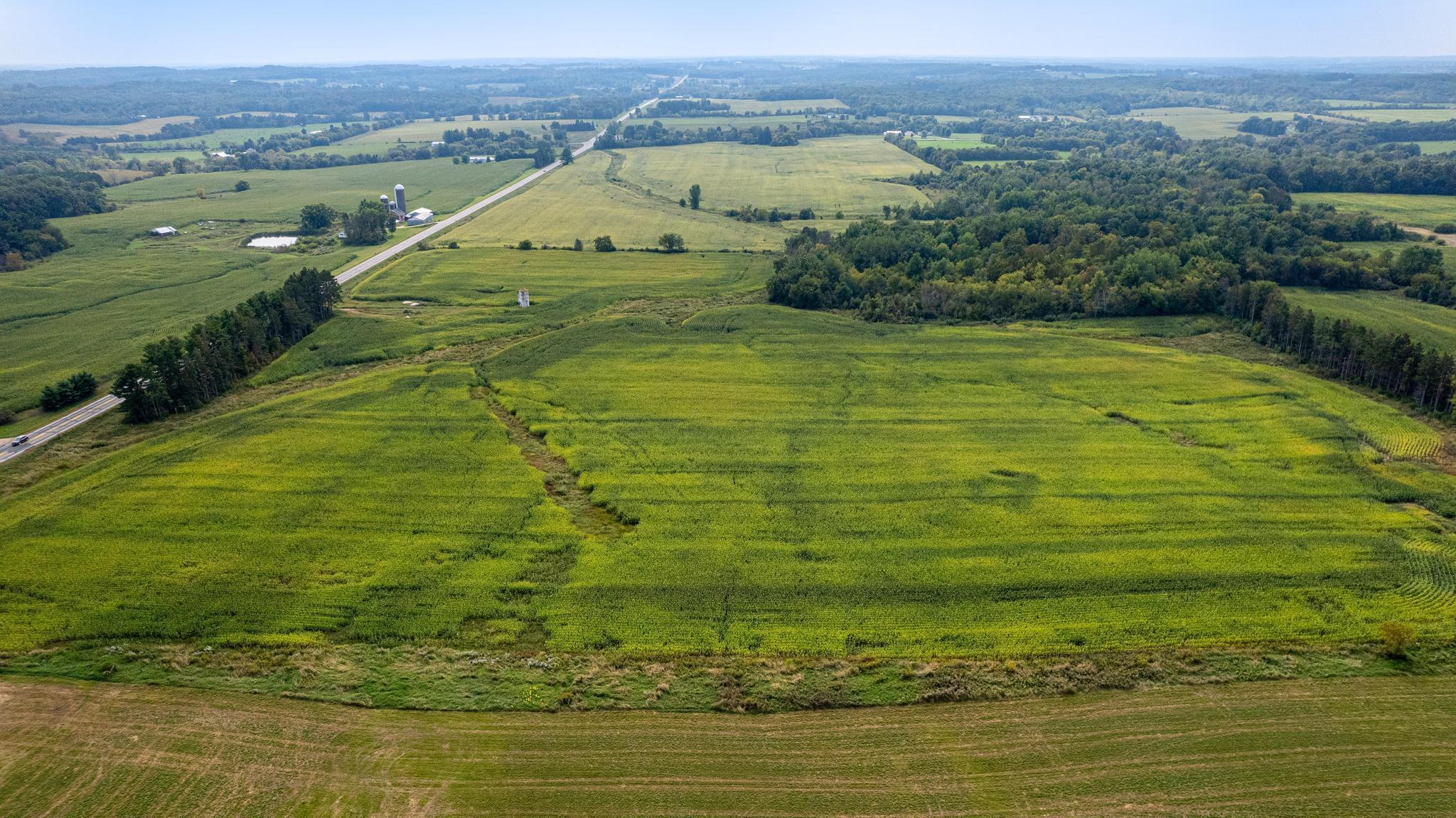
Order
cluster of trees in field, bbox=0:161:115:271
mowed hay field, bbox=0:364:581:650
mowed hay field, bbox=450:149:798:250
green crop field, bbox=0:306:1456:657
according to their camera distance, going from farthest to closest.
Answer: mowed hay field, bbox=450:149:798:250 → cluster of trees in field, bbox=0:161:115:271 → mowed hay field, bbox=0:364:581:650 → green crop field, bbox=0:306:1456:657

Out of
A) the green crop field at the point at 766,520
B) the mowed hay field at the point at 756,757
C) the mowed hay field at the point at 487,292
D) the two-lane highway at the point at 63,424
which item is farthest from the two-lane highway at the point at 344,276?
the mowed hay field at the point at 756,757

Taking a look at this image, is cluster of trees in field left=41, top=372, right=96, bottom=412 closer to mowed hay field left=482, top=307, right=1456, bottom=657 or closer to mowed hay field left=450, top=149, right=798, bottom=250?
mowed hay field left=482, top=307, right=1456, bottom=657

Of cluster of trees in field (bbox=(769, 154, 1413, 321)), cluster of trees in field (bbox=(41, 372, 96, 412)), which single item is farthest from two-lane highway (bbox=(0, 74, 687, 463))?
cluster of trees in field (bbox=(769, 154, 1413, 321))

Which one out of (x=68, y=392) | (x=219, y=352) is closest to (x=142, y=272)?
(x=68, y=392)

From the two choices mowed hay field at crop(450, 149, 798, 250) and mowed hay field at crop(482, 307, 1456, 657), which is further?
mowed hay field at crop(450, 149, 798, 250)

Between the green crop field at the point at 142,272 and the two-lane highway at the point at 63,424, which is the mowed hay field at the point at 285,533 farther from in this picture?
the green crop field at the point at 142,272

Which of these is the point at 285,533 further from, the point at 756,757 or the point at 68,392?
the point at 68,392
